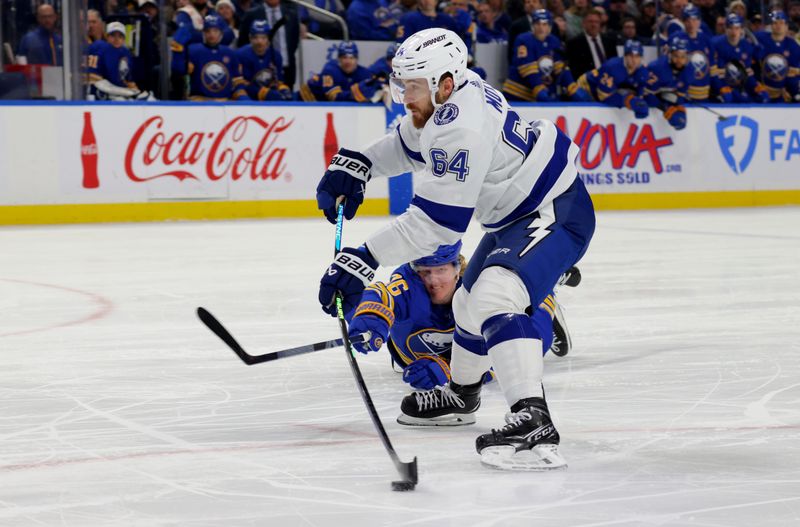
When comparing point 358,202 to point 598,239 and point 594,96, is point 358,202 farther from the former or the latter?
point 594,96

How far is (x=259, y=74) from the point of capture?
1306 cm

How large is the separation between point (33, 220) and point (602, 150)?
20.7ft

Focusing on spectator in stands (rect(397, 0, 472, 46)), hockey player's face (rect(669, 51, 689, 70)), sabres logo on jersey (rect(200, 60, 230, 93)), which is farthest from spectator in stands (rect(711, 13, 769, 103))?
sabres logo on jersey (rect(200, 60, 230, 93))

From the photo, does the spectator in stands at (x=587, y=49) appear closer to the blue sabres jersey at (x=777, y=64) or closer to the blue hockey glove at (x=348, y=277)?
the blue sabres jersey at (x=777, y=64)

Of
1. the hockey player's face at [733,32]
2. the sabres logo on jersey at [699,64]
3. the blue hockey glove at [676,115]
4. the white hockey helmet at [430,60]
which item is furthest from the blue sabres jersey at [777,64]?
the white hockey helmet at [430,60]

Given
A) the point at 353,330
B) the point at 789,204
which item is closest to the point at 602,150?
the point at 789,204

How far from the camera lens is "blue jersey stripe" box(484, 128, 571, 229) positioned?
352 cm

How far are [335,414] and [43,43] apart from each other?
895 centimetres

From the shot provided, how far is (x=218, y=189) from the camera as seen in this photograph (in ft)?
41.8

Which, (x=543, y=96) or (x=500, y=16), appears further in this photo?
(x=500, y=16)

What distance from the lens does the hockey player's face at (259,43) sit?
42.7 feet

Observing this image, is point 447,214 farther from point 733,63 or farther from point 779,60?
point 779,60

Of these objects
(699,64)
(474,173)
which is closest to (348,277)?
(474,173)

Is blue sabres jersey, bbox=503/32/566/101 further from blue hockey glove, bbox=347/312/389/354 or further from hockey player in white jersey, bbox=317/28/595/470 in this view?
hockey player in white jersey, bbox=317/28/595/470
